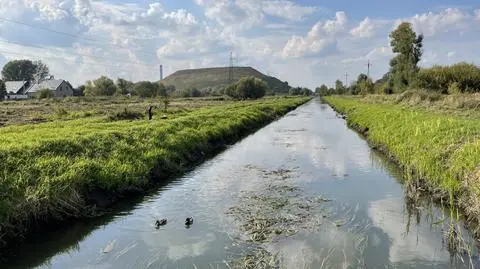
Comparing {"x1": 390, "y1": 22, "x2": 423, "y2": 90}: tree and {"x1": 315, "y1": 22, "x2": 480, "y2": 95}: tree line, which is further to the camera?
{"x1": 390, "y1": 22, "x2": 423, "y2": 90}: tree

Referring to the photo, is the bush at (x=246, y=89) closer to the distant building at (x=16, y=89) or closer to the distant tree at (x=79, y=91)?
the distant tree at (x=79, y=91)

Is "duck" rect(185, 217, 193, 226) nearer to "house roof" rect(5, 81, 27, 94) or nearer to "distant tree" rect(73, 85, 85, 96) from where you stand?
"house roof" rect(5, 81, 27, 94)

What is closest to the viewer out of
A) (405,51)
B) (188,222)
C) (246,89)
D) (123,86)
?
(188,222)

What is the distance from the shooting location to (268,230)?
9.99 m

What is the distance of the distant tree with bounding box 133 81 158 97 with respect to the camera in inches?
4205

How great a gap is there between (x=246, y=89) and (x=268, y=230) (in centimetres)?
9694

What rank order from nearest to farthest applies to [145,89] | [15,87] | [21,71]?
1. [145,89]
2. [15,87]
3. [21,71]

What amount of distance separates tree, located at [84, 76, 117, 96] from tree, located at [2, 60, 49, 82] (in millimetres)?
34323

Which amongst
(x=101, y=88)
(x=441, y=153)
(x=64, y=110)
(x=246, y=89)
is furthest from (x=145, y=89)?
(x=441, y=153)

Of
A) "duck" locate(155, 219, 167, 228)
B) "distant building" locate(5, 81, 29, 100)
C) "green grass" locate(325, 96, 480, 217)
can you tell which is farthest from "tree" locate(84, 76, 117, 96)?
"duck" locate(155, 219, 167, 228)

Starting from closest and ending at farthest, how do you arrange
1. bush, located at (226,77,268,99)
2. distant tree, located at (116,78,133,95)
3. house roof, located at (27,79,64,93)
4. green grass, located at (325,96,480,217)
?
green grass, located at (325,96,480,217) → bush, located at (226,77,268,99) → house roof, located at (27,79,64,93) → distant tree, located at (116,78,133,95)

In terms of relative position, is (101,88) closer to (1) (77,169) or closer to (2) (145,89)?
(2) (145,89)

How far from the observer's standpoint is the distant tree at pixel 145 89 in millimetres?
106812

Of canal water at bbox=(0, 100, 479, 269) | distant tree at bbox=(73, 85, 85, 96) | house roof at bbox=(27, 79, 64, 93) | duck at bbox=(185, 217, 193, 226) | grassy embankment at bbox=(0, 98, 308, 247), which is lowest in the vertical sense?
canal water at bbox=(0, 100, 479, 269)
